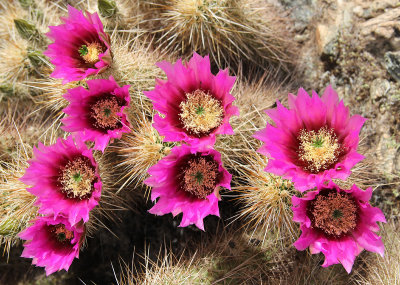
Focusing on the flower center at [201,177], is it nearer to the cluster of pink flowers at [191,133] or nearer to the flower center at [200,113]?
the cluster of pink flowers at [191,133]

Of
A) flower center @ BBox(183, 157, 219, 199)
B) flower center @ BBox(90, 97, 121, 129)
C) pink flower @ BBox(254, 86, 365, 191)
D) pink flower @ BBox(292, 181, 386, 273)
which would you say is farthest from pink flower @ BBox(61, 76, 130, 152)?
pink flower @ BBox(292, 181, 386, 273)

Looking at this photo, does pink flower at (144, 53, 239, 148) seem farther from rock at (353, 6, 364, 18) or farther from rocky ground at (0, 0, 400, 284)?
rock at (353, 6, 364, 18)

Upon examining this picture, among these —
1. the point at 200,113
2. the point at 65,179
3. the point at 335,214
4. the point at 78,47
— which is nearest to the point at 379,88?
the point at 335,214

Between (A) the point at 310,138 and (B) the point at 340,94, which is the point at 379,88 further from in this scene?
(A) the point at 310,138

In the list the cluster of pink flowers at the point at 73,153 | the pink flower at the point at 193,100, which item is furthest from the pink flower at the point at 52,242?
the pink flower at the point at 193,100

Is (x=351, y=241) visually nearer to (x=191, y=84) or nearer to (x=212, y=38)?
(x=191, y=84)

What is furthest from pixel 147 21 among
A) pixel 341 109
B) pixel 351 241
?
pixel 351 241

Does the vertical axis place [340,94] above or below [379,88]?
below
